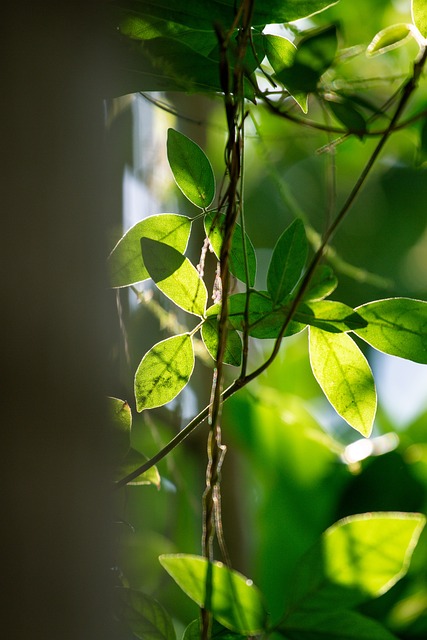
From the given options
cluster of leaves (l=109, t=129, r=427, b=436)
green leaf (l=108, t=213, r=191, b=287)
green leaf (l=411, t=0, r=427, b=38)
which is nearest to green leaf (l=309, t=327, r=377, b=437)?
cluster of leaves (l=109, t=129, r=427, b=436)

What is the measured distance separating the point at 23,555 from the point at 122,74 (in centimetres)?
32

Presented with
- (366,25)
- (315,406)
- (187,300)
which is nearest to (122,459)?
(187,300)

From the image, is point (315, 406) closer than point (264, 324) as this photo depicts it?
No

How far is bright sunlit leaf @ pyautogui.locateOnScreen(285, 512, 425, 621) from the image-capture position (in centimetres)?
30

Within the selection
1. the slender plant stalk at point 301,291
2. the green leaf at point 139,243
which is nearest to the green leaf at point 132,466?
the slender plant stalk at point 301,291

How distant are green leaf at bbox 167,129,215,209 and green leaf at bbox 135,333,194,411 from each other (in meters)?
0.10

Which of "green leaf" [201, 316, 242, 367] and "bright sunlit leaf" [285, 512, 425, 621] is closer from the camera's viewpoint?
"bright sunlit leaf" [285, 512, 425, 621]

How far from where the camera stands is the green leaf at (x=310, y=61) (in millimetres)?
393

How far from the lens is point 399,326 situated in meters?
0.39

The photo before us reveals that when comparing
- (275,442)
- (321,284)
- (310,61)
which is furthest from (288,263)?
(275,442)

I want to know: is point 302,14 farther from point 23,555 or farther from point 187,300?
point 23,555

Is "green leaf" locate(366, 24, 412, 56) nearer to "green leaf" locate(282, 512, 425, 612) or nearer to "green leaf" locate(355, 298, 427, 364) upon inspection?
"green leaf" locate(355, 298, 427, 364)

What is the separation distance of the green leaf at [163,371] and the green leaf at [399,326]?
0.11 m

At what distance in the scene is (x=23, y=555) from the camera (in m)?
0.26
